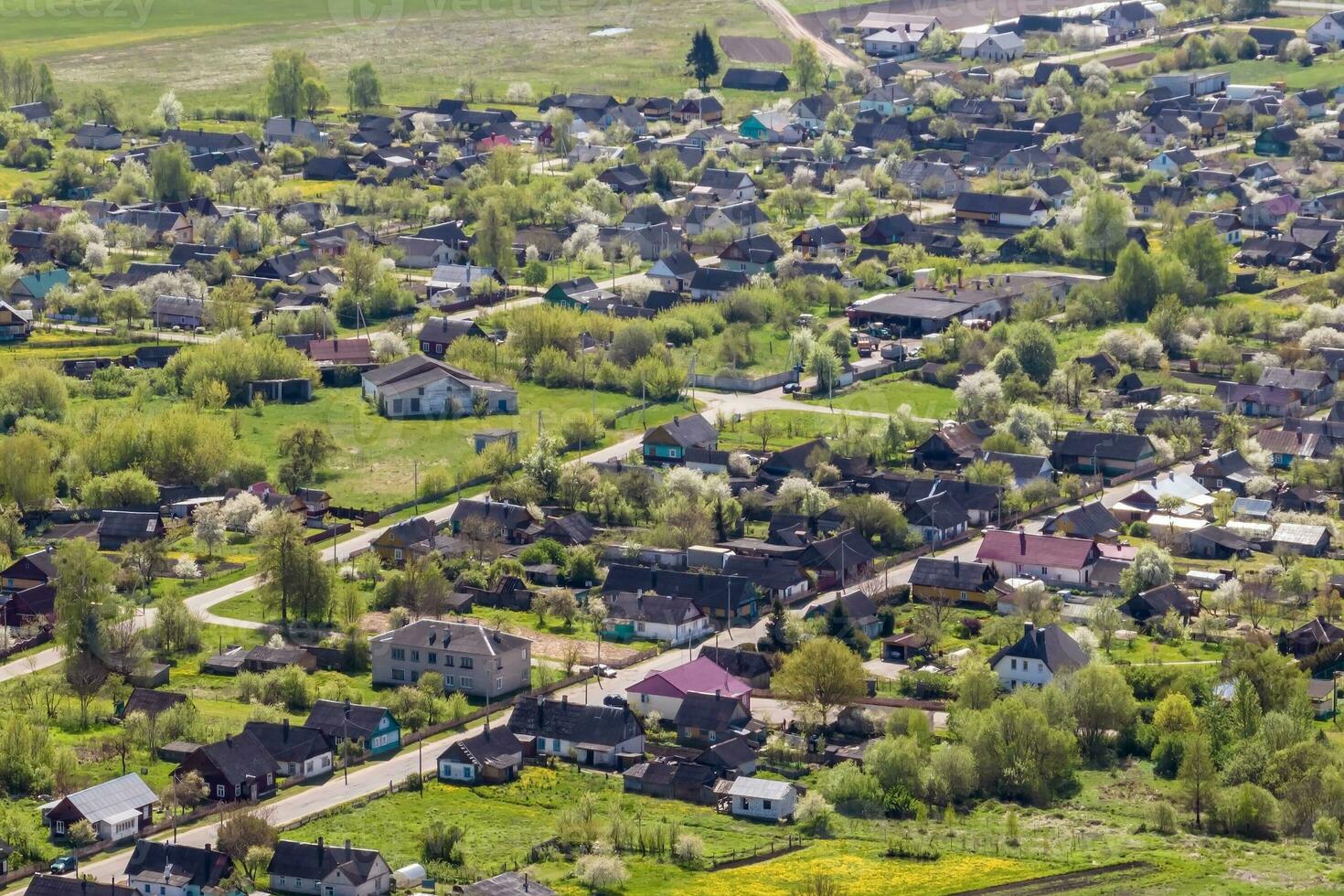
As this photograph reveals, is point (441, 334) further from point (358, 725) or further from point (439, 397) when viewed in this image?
point (358, 725)

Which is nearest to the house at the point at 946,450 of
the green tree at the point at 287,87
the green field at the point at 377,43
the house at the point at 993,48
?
the green tree at the point at 287,87

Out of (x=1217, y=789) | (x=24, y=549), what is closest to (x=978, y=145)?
(x=24, y=549)

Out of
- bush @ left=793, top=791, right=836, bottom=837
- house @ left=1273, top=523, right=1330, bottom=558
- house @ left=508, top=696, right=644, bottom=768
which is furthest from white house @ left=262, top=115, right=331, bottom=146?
bush @ left=793, top=791, right=836, bottom=837

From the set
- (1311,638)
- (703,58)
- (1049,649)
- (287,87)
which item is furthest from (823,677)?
(703,58)

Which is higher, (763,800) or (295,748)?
(295,748)

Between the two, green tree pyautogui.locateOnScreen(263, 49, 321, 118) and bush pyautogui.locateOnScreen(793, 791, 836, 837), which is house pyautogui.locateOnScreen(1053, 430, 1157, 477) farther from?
green tree pyautogui.locateOnScreen(263, 49, 321, 118)
